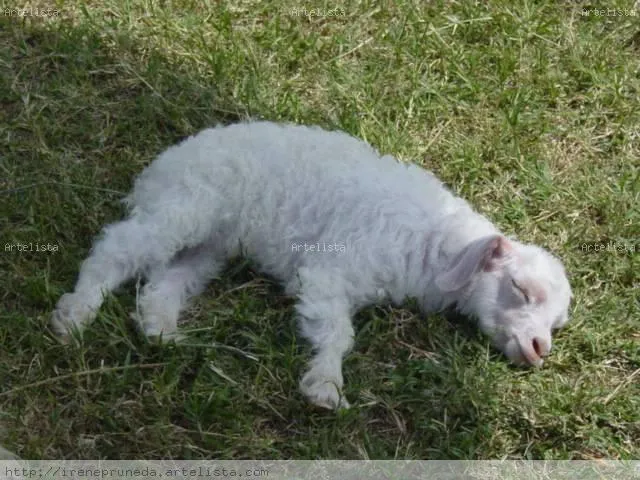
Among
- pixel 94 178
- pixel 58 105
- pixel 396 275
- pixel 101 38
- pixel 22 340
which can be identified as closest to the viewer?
pixel 22 340

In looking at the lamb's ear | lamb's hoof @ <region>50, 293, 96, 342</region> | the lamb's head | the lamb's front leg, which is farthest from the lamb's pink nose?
lamb's hoof @ <region>50, 293, 96, 342</region>

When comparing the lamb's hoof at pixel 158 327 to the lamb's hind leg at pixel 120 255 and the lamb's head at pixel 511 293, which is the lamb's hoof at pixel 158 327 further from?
the lamb's head at pixel 511 293

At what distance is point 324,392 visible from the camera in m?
3.82

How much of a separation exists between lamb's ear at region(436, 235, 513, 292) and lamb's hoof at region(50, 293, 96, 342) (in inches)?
52.8

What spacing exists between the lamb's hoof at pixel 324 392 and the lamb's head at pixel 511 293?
638 mm

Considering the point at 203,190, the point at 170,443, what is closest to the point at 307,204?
the point at 203,190

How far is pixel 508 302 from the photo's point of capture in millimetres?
4160

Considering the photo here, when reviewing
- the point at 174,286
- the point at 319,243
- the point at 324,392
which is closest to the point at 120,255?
the point at 174,286

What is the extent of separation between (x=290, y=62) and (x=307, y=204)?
125cm

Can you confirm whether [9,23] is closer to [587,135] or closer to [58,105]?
[58,105]

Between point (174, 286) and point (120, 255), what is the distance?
0.25 meters

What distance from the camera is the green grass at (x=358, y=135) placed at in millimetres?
3814

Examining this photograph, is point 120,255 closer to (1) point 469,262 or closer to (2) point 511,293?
(1) point 469,262

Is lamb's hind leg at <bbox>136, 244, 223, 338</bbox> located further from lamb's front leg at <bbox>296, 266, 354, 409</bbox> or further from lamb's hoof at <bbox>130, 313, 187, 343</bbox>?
lamb's front leg at <bbox>296, 266, 354, 409</bbox>
